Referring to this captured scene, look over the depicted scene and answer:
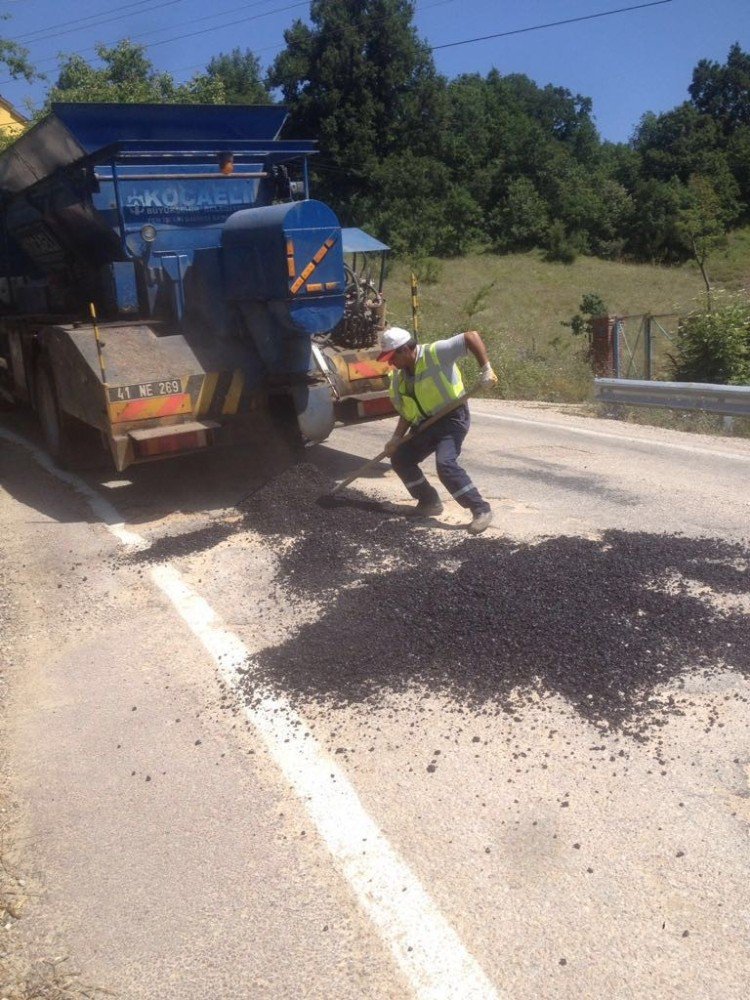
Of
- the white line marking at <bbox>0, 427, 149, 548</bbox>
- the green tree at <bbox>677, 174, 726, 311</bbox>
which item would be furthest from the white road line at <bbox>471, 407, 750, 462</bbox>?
the green tree at <bbox>677, 174, 726, 311</bbox>

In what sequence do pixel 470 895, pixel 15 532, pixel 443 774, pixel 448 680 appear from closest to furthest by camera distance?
pixel 470 895, pixel 443 774, pixel 448 680, pixel 15 532

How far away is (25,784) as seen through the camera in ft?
12.0

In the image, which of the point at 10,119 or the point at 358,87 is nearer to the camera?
the point at 10,119

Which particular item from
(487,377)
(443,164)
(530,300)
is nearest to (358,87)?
(443,164)

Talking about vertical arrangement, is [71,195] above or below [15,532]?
above

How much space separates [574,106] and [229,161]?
3013 inches

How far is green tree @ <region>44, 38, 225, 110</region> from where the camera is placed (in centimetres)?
2402

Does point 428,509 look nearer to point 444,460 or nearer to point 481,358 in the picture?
point 444,460

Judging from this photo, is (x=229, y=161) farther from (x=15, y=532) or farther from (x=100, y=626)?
(x=100, y=626)

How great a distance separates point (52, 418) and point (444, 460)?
13.1ft

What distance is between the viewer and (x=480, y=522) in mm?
6117

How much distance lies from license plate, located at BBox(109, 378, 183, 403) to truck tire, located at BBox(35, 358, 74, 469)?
167 centimetres

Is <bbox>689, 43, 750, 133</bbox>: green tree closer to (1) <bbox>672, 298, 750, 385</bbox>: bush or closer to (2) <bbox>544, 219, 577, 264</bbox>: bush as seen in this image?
(2) <bbox>544, 219, 577, 264</bbox>: bush

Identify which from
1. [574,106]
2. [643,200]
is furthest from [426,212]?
[574,106]
